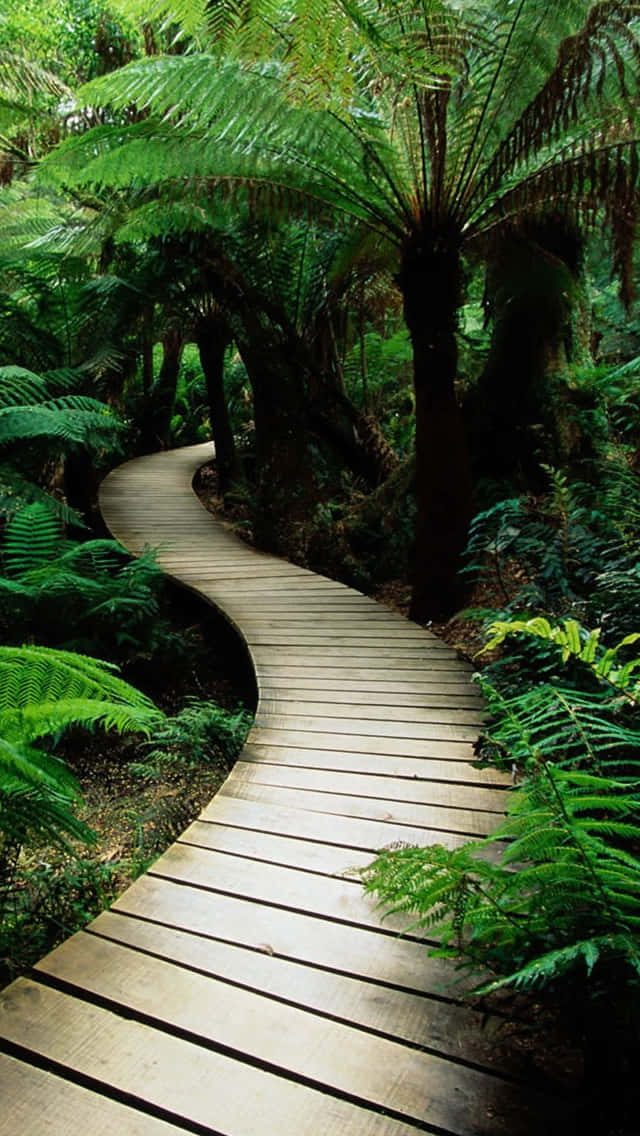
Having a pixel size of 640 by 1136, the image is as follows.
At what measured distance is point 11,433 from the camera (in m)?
4.13

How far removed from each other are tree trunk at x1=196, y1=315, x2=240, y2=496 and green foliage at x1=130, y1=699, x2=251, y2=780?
4.49 metres

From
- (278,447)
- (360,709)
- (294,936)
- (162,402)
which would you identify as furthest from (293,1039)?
(162,402)

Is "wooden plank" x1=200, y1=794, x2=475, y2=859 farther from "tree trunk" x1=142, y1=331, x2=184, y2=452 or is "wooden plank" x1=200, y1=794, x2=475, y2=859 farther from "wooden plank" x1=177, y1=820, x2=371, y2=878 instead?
"tree trunk" x1=142, y1=331, x2=184, y2=452

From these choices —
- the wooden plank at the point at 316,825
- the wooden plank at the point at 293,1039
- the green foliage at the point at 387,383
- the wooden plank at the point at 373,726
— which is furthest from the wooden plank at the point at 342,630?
the green foliage at the point at 387,383

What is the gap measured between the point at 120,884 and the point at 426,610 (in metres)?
2.24

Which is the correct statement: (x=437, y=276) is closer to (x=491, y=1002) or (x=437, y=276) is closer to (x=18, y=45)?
(x=491, y=1002)

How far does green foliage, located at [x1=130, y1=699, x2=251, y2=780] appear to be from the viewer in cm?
295

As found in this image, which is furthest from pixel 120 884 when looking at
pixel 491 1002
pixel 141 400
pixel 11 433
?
pixel 141 400

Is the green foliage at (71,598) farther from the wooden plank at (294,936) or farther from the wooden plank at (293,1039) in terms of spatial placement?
the wooden plank at (293,1039)

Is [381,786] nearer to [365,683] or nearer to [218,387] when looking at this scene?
[365,683]

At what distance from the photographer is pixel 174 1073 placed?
1121mm

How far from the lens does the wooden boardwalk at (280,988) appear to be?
106cm

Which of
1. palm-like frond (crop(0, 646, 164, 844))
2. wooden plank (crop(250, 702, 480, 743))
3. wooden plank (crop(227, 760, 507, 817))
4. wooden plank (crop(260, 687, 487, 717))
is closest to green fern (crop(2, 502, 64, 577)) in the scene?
wooden plank (crop(260, 687, 487, 717))

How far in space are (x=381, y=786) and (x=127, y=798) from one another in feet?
4.44
